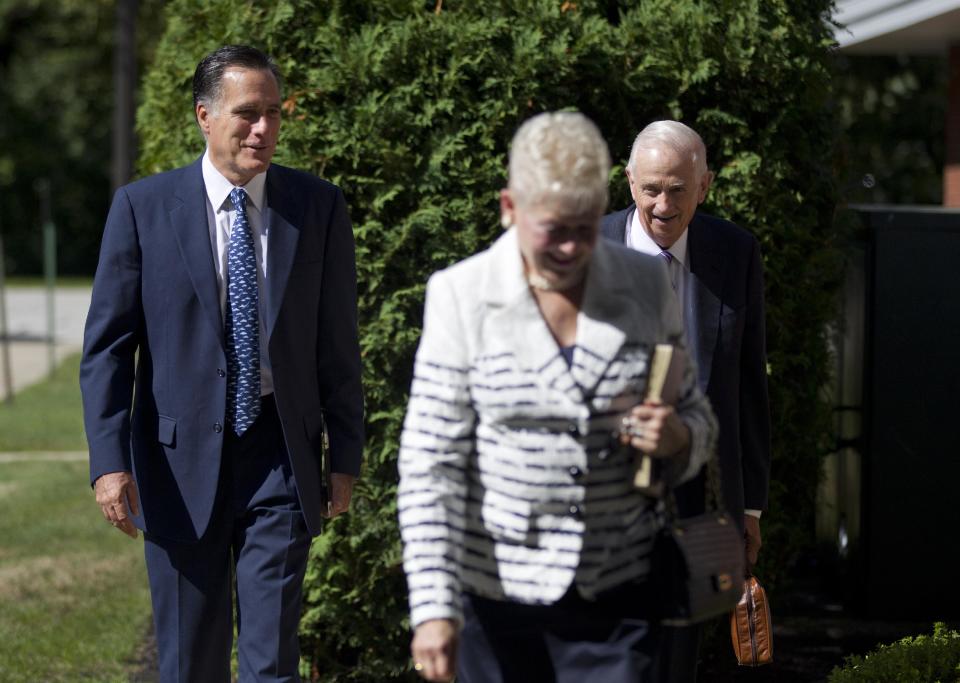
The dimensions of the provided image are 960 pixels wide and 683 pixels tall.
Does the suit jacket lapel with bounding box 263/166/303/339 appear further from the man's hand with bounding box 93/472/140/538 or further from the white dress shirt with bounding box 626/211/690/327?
the white dress shirt with bounding box 626/211/690/327

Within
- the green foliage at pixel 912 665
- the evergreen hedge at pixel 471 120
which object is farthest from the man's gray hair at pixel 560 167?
the evergreen hedge at pixel 471 120

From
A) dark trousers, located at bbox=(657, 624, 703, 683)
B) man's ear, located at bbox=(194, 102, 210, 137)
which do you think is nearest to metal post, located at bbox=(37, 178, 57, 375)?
man's ear, located at bbox=(194, 102, 210, 137)

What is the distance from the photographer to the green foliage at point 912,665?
407cm

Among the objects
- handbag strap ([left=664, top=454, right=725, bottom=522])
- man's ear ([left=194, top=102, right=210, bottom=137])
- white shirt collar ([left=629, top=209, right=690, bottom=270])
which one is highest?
man's ear ([left=194, top=102, right=210, bottom=137])

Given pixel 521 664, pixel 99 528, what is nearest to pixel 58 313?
pixel 99 528

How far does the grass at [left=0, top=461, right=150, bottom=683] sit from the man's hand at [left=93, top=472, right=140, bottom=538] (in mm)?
2355

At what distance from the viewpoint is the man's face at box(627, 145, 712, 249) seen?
407 centimetres

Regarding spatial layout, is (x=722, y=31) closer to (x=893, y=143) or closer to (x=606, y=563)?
(x=606, y=563)

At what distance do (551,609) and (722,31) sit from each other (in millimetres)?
3168

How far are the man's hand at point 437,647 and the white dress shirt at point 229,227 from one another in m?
1.54

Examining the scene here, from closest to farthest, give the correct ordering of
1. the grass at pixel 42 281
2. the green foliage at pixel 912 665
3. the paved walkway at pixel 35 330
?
the green foliage at pixel 912 665 → the paved walkway at pixel 35 330 → the grass at pixel 42 281

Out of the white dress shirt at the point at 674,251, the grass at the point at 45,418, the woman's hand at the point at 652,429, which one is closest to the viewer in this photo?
the woman's hand at the point at 652,429

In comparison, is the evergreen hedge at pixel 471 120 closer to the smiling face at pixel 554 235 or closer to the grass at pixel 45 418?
the smiling face at pixel 554 235

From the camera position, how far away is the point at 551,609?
9.52ft
